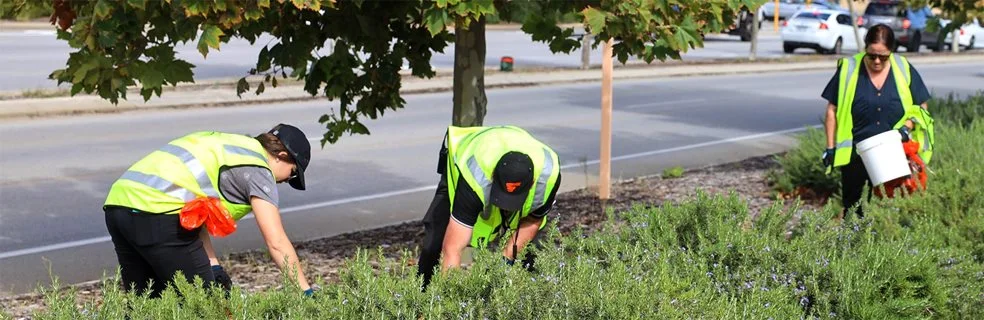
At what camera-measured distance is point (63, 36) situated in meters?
5.52

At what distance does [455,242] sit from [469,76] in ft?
6.72

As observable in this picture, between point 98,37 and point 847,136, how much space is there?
3.94m

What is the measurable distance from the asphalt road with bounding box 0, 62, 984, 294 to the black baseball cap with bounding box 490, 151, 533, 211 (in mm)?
3284

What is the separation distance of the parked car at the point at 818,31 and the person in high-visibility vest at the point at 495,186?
1176 inches

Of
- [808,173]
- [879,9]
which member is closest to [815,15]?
[879,9]

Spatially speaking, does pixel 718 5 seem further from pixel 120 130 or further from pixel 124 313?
pixel 120 130

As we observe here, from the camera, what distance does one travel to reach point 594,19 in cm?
551

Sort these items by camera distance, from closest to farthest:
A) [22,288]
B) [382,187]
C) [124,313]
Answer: [124,313] → [22,288] → [382,187]

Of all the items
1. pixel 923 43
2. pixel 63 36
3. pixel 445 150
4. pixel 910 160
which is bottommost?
pixel 923 43

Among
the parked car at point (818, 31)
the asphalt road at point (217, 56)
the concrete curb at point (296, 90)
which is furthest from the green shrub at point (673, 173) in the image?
the parked car at point (818, 31)

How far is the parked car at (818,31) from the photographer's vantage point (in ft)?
111

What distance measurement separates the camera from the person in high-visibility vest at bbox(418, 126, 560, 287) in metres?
4.71

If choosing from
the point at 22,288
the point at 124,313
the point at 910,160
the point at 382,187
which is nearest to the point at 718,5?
the point at 910,160

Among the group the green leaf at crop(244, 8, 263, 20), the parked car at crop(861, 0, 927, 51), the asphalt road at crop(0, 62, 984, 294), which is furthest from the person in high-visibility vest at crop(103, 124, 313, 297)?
the parked car at crop(861, 0, 927, 51)
